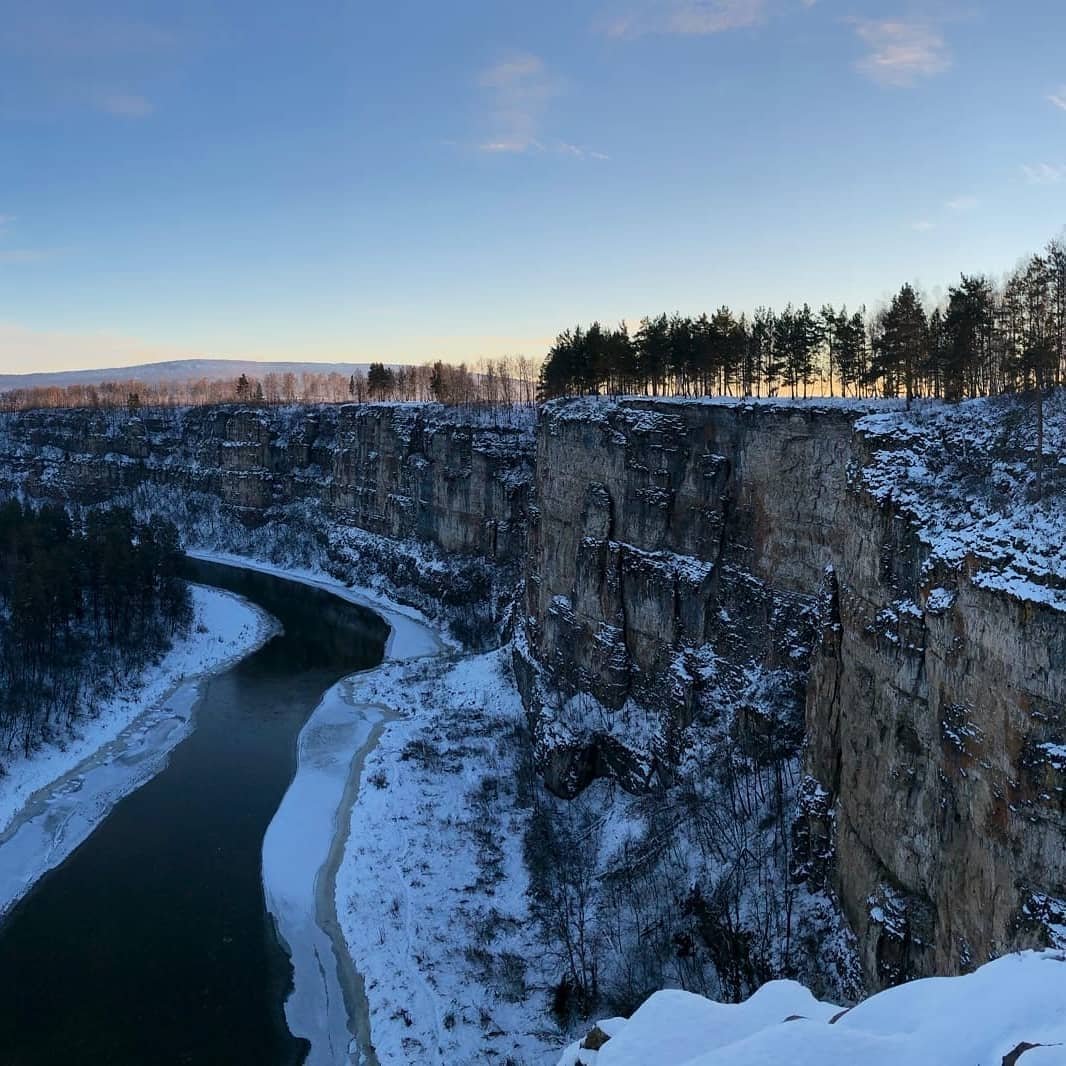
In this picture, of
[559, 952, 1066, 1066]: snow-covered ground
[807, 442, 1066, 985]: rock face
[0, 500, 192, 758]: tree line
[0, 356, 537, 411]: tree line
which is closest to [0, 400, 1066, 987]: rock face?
[807, 442, 1066, 985]: rock face

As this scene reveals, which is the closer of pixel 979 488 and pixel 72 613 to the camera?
pixel 979 488

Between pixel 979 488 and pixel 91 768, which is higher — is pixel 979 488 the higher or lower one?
the higher one

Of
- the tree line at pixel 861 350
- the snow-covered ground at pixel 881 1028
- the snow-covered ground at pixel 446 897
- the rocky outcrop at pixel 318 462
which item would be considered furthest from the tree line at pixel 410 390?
the snow-covered ground at pixel 881 1028

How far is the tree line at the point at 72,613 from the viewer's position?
41.1 meters

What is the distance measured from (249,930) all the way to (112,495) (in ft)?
300

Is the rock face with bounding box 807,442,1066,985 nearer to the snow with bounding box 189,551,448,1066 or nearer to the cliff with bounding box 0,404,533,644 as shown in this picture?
the snow with bounding box 189,551,448,1066

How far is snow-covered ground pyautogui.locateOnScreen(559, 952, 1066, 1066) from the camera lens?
8.08 m

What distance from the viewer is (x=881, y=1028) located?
9070 millimetres

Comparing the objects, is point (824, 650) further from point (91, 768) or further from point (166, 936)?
point (91, 768)

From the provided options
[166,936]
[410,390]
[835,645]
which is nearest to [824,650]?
[835,645]

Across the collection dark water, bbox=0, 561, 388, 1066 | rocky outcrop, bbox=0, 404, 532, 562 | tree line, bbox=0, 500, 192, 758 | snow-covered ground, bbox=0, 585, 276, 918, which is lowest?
dark water, bbox=0, 561, 388, 1066

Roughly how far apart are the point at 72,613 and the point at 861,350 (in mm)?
47185

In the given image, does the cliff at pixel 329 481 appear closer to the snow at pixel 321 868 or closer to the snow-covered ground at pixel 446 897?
the snow at pixel 321 868

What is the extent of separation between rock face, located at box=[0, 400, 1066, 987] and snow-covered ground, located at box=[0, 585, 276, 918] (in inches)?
690
